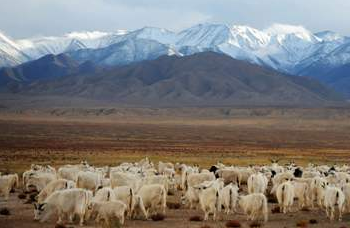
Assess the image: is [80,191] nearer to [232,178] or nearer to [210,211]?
[210,211]

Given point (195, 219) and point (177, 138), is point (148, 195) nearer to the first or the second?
point (195, 219)

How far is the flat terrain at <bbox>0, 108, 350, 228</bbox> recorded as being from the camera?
50209 millimetres

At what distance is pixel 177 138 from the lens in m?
94.1

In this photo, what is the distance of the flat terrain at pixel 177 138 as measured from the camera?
5021 centimetres

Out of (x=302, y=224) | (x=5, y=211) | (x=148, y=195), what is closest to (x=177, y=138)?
(x=148, y=195)

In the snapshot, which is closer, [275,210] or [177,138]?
[275,210]

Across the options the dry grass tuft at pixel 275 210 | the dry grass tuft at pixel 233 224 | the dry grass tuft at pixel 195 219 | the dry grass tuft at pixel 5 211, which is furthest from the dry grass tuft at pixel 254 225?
the dry grass tuft at pixel 5 211

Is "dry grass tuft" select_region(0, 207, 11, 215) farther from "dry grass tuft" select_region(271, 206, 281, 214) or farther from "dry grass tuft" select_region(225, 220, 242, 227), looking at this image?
"dry grass tuft" select_region(271, 206, 281, 214)

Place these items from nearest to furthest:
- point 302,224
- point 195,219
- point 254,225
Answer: point 254,225, point 302,224, point 195,219

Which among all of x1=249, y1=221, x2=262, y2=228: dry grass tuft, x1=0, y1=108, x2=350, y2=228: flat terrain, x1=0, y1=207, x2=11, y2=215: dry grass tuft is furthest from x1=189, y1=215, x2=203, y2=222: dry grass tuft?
x1=0, y1=207, x2=11, y2=215: dry grass tuft

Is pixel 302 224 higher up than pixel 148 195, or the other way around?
pixel 148 195

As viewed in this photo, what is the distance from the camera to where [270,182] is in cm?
3278

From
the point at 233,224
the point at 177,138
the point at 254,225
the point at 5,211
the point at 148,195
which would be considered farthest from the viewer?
the point at 177,138

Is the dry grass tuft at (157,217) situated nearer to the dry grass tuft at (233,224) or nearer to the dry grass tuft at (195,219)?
the dry grass tuft at (195,219)
